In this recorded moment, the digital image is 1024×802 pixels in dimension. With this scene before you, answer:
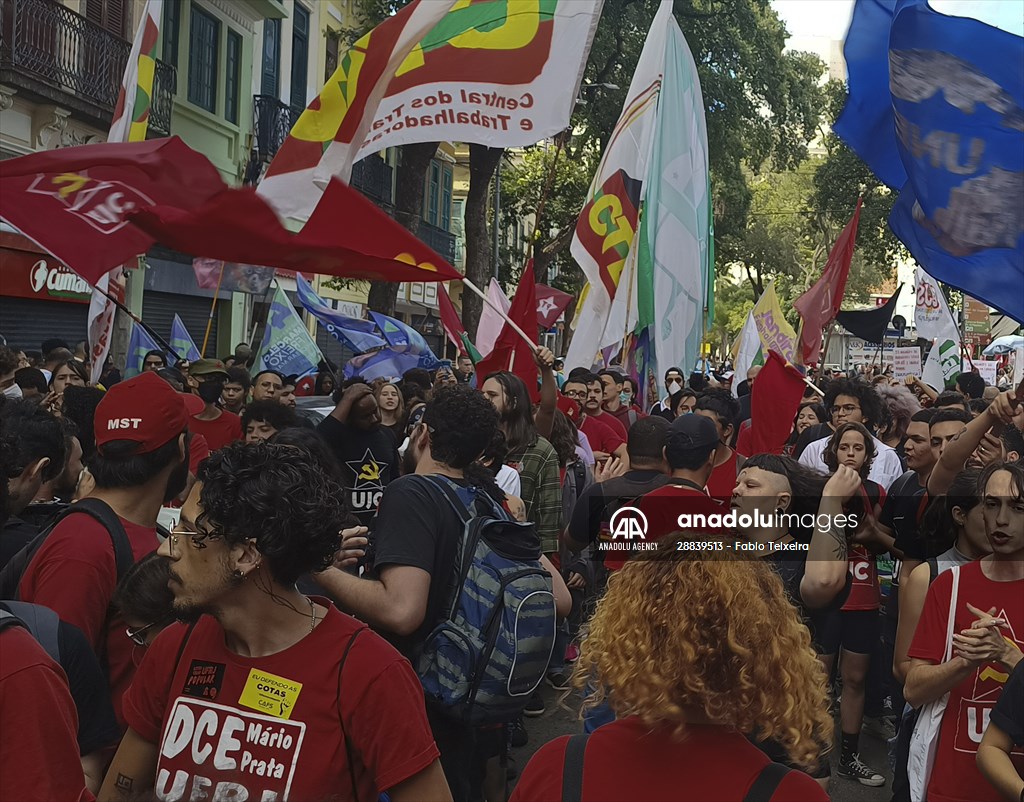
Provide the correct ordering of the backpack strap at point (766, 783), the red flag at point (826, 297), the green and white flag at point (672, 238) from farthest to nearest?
the green and white flag at point (672, 238) → the red flag at point (826, 297) → the backpack strap at point (766, 783)

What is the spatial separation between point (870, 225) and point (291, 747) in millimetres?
30101

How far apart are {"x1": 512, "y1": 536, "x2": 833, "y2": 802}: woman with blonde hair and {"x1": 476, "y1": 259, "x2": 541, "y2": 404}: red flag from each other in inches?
222

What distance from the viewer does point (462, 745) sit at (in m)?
3.60

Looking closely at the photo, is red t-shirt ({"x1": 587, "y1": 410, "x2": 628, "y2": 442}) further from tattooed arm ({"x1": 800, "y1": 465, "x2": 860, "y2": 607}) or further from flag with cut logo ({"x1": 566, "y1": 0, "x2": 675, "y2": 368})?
tattooed arm ({"x1": 800, "y1": 465, "x2": 860, "y2": 607})

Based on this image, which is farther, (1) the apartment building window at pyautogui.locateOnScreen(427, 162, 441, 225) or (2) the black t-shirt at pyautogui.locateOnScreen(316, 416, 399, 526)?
(1) the apartment building window at pyautogui.locateOnScreen(427, 162, 441, 225)

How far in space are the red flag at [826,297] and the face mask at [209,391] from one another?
5445mm

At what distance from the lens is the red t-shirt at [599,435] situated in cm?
865

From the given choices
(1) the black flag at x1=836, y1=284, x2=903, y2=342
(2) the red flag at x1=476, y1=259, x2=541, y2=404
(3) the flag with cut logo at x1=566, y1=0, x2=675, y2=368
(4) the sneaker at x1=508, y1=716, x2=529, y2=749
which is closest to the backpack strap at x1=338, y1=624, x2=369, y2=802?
(4) the sneaker at x1=508, y1=716, x2=529, y2=749

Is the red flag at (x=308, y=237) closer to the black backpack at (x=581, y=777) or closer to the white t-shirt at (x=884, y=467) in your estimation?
the black backpack at (x=581, y=777)

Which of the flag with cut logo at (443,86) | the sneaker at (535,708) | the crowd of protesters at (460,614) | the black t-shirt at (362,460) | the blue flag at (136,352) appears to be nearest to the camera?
the crowd of protesters at (460,614)


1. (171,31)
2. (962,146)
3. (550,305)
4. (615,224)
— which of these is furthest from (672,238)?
(171,31)

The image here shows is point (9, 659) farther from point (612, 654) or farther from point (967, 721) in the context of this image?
point (967, 721)

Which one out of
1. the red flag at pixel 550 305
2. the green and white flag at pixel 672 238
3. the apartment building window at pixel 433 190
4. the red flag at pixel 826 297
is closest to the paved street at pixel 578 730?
the green and white flag at pixel 672 238

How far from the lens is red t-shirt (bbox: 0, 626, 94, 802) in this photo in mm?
1957
